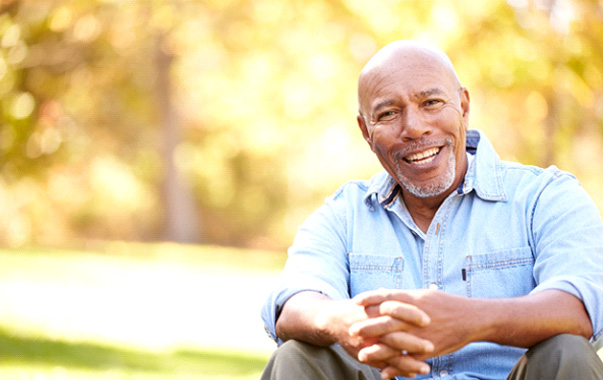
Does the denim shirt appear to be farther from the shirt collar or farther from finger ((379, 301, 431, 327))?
finger ((379, 301, 431, 327))

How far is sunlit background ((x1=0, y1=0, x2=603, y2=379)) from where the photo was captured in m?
7.20

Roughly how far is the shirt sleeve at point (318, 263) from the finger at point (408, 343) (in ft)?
1.56

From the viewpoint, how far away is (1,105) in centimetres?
599

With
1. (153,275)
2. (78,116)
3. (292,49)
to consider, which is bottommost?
(153,275)

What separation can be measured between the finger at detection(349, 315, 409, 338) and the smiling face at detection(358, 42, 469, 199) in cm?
81

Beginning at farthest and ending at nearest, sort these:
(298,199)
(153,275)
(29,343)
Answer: (298,199)
(153,275)
(29,343)

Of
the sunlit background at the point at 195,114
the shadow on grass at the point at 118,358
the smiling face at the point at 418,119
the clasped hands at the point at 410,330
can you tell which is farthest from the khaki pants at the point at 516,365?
the shadow on grass at the point at 118,358

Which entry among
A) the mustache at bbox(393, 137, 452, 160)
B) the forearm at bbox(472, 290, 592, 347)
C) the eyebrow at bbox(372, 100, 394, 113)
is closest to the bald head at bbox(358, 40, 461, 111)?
the eyebrow at bbox(372, 100, 394, 113)

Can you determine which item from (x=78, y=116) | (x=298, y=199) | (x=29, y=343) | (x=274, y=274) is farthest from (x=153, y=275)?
(x=298, y=199)

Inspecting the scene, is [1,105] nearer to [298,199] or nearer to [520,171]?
[520,171]

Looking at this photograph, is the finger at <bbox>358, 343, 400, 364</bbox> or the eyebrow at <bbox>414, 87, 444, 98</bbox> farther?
the eyebrow at <bbox>414, 87, 444, 98</bbox>

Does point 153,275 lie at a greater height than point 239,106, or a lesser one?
lesser

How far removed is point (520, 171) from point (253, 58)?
1884cm

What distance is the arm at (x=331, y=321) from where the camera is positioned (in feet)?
8.61
